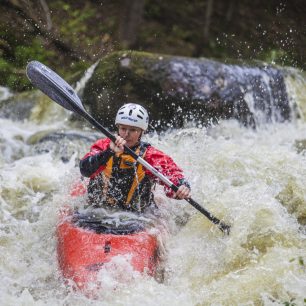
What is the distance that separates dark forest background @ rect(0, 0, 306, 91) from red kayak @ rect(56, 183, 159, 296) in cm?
619

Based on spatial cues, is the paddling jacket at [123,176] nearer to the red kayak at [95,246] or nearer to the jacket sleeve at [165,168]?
the jacket sleeve at [165,168]

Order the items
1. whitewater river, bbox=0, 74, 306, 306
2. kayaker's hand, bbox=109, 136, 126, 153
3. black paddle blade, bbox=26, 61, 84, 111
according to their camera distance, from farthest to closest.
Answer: black paddle blade, bbox=26, 61, 84, 111 < kayaker's hand, bbox=109, 136, 126, 153 < whitewater river, bbox=0, 74, 306, 306

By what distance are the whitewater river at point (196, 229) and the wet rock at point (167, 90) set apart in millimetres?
687

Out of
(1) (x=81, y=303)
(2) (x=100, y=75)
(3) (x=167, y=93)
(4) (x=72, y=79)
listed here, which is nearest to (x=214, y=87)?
(3) (x=167, y=93)

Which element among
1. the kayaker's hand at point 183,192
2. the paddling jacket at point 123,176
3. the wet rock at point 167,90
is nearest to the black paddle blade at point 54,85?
the paddling jacket at point 123,176

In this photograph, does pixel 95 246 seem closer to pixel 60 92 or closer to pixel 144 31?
pixel 60 92

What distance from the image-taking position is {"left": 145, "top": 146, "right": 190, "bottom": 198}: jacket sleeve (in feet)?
15.4

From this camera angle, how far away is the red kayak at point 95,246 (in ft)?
12.9

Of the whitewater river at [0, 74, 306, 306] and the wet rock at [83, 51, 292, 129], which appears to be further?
the wet rock at [83, 51, 292, 129]

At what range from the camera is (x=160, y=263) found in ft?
14.3

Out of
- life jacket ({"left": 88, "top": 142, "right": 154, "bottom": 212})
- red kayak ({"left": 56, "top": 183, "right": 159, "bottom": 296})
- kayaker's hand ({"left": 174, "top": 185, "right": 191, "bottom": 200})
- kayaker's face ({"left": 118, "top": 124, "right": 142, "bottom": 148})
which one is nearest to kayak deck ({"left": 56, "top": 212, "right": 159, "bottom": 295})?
red kayak ({"left": 56, "top": 183, "right": 159, "bottom": 296})

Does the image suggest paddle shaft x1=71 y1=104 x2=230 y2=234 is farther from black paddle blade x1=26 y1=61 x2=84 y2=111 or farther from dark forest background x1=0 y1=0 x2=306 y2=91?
dark forest background x1=0 y1=0 x2=306 y2=91

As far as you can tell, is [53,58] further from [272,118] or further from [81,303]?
[81,303]

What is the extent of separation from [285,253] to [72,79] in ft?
19.7
